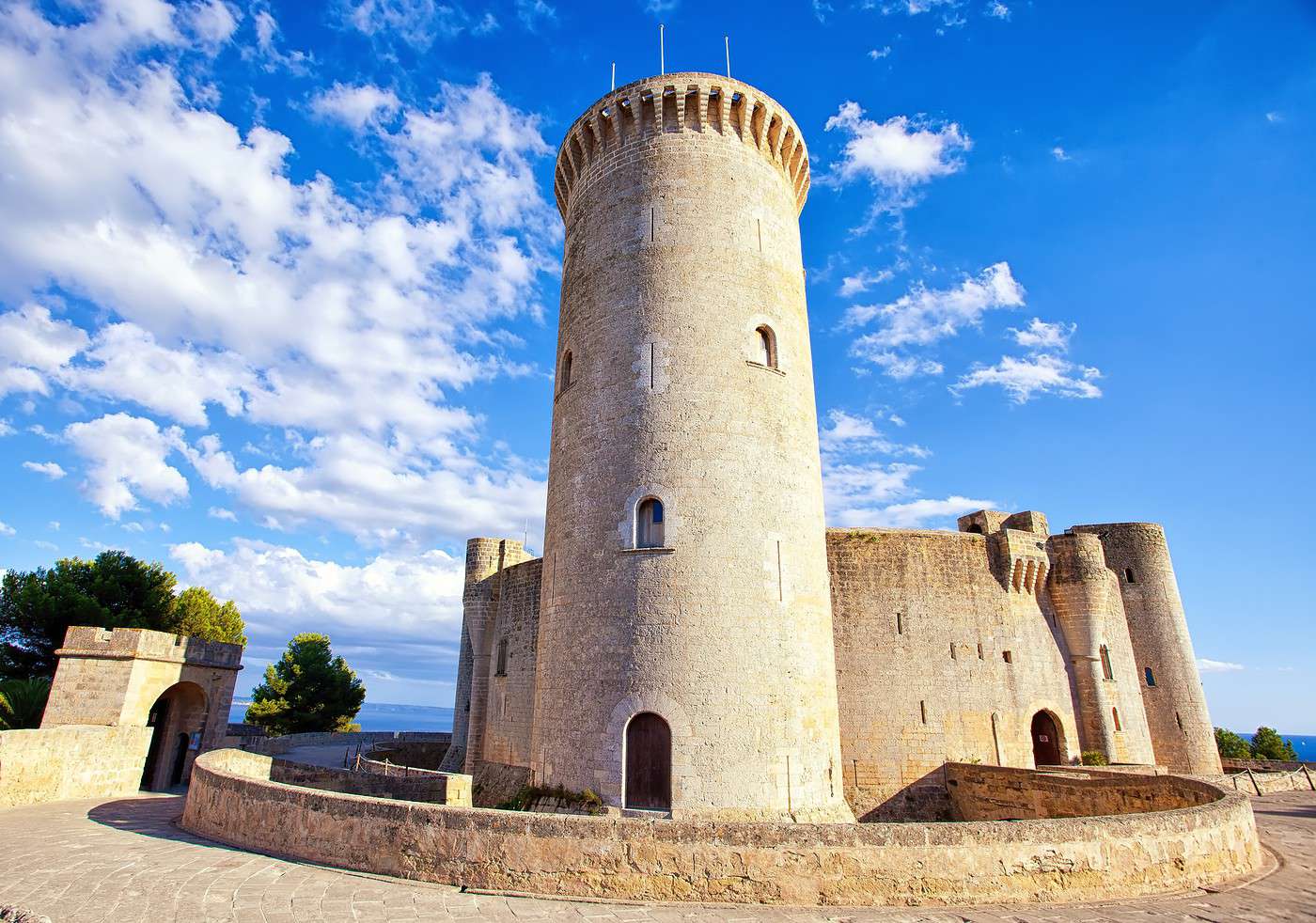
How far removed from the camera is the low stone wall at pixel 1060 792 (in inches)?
488

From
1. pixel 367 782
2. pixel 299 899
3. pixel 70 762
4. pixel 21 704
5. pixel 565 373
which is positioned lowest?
A: pixel 299 899

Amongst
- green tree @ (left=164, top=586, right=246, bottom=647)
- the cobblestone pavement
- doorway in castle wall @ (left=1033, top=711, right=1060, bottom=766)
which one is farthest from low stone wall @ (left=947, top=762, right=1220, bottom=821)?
green tree @ (left=164, top=586, right=246, bottom=647)

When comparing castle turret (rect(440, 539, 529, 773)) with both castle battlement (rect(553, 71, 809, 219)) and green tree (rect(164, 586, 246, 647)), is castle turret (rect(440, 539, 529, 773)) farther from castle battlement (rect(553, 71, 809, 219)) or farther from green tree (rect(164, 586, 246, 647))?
green tree (rect(164, 586, 246, 647))

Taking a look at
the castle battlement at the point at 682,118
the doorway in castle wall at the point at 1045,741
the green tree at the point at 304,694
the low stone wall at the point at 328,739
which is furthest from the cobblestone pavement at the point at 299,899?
the green tree at the point at 304,694

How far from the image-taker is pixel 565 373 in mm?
16156

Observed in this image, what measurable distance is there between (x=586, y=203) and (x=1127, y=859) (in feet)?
50.8

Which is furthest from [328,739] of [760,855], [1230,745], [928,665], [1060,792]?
[1230,745]

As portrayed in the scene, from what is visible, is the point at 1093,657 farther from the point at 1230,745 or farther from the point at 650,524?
the point at 1230,745

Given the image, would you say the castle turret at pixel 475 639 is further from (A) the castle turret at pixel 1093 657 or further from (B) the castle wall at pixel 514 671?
(A) the castle turret at pixel 1093 657

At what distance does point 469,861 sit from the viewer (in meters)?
7.62

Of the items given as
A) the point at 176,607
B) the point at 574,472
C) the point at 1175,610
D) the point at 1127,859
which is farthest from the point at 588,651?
the point at 176,607

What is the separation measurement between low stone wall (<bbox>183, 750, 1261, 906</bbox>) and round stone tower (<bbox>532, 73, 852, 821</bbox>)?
173 inches

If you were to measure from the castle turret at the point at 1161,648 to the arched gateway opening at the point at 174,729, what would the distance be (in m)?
29.9

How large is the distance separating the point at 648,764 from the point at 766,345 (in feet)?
28.2
